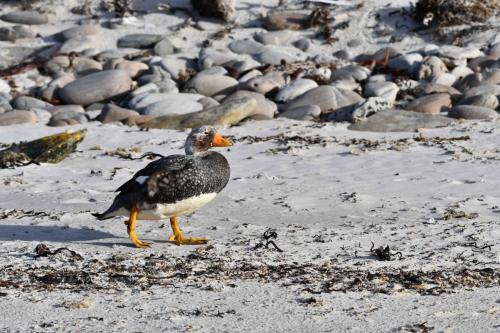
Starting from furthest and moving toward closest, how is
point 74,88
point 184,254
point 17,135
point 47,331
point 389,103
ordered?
point 74,88
point 389,103
point 17,135
point 184,254
point 47,331

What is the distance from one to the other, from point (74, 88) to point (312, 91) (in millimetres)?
4375

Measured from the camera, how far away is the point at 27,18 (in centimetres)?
1981

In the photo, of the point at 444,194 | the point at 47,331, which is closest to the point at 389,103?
the point at 444,194

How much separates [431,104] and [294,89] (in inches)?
95.8

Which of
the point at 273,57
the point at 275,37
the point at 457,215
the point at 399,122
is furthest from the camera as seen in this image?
the point at 275,37

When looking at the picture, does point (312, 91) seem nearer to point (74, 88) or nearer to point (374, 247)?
point (74, 88)

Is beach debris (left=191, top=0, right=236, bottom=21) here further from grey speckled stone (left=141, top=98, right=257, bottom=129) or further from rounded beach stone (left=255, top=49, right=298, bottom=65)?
grey speckled stone (left=141, top=98, right=257, bottom=129)

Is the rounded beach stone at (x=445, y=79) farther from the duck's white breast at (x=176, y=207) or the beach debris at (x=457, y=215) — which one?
the duck's white breast at (x=176, y=207)

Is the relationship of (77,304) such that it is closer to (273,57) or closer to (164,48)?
(273,57)

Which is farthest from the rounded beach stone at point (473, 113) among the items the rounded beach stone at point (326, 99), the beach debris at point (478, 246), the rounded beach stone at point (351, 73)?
the beach debris at point (478, 246)

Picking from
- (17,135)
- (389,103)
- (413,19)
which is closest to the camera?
(17,135)

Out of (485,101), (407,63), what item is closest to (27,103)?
(407,63)

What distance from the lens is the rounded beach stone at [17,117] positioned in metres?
13.7

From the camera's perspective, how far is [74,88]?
A: 15.7 metres
